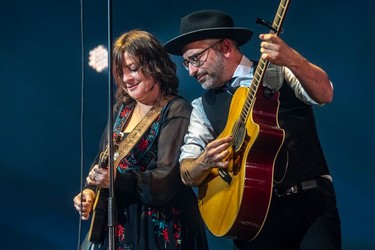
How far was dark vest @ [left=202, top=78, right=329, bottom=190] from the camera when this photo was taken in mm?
2191

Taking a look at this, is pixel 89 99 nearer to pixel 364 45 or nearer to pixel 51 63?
pixel 51 63

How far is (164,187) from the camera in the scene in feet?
8.34

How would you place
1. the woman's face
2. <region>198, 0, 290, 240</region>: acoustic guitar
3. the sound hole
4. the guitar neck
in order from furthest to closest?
the woman's face → the sound hole → <region>198, 0, 290, 240</region>: acoustic guitar → the guitar neck

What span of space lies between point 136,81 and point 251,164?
2.82 ft

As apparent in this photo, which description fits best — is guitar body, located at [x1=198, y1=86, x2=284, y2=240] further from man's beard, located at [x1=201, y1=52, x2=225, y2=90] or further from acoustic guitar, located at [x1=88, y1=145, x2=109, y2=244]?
acoustic guitar, located at [x1=88, y1=145, x2=109, y2=244]

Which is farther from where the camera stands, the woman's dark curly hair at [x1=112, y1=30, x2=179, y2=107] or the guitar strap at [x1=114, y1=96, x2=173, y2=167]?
the woman's dark curly hair at [x1=112, y1=30, x2=179, y2=107]

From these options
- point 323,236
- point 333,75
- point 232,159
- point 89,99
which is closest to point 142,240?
point 232,159

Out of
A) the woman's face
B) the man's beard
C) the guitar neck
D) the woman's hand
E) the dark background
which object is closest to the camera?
the guitar neck

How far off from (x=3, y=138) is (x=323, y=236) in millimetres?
2656

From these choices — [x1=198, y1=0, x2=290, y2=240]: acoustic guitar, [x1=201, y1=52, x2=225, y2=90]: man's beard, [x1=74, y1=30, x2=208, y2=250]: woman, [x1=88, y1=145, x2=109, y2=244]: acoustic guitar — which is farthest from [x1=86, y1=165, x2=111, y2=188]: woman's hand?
[x1=201, y1=52, x2=225, y2=90]: man's beard

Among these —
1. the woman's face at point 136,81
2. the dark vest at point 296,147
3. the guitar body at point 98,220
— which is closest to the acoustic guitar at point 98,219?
the guitar body at point 98,220

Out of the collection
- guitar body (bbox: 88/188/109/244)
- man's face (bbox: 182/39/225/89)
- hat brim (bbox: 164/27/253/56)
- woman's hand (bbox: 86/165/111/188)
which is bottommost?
guitar body (bbox: 88/188/109/244)

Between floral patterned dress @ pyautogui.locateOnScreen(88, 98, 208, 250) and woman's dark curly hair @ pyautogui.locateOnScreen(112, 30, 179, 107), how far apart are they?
0.14 m

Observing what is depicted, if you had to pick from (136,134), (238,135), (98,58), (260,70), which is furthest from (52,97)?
(260,70)
